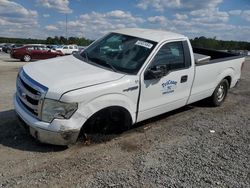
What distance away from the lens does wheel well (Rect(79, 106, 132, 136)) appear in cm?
442

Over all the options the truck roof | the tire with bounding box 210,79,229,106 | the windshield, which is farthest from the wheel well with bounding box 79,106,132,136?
the tire with bounding box 210,79,229,106

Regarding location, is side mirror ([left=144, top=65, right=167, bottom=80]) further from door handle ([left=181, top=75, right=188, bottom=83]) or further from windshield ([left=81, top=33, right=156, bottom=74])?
door handle ([left=181, top=75, right=188, bottom=83])

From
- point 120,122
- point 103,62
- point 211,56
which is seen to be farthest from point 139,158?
point 211,56

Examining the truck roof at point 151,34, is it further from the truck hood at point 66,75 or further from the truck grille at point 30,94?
the truck grille at point 30,94

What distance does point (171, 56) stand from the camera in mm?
5508

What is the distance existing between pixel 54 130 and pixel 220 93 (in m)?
4.73

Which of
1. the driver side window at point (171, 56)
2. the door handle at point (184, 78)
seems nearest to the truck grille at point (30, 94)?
the driver side window at point (171, 56)

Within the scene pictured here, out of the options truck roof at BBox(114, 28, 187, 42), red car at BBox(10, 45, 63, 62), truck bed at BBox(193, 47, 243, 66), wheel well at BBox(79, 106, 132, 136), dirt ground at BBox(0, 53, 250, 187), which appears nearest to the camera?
dirt ground at BBox(0, 53, 250, 187)

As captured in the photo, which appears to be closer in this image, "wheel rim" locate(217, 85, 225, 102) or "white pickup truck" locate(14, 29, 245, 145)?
"white pickup truck" locate(14, 29, 245, 145)

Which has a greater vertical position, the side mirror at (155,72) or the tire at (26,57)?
the side mirror at (155,72)

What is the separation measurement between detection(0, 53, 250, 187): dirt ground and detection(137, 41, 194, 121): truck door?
0.49 meters

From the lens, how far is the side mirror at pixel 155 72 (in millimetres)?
4898

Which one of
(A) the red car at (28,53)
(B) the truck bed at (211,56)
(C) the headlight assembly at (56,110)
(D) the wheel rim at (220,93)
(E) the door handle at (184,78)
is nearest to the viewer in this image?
(C) the headlight assembly at (56,110)

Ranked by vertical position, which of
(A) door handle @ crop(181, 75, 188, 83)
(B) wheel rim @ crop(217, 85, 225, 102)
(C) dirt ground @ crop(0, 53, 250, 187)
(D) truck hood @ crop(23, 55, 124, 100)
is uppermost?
(D) truck hood @ crop(23, 55, 124, 100)
